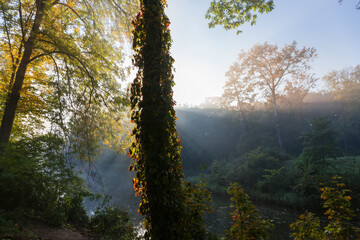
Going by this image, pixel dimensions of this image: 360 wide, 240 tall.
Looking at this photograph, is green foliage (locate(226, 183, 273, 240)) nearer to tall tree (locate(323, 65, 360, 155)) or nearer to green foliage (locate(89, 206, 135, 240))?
green foliage (locate(89, 206, 135, 240))

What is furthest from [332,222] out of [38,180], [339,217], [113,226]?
[38,180]

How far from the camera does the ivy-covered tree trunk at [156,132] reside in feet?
7.47

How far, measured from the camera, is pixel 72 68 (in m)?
6.29

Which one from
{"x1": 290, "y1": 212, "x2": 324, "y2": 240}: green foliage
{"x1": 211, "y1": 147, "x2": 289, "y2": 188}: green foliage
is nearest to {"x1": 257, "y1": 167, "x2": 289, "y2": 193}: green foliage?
{"x1": 211, "y1": 147, "x2": 289, "y2": 188}: green foliage

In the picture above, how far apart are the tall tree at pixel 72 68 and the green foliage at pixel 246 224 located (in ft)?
12.9

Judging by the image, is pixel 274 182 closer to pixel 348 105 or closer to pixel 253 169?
pixel 253 169

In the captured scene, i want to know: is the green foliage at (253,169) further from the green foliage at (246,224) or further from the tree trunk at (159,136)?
the tree trunk at (159,136)

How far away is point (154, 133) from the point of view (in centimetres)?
235

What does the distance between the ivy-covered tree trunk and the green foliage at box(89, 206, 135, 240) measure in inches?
168

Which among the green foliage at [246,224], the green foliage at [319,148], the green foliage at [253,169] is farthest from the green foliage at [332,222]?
the green foliage at [253,169]

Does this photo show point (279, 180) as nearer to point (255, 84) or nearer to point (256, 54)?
point (255, 84)

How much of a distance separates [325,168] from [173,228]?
12738 millimetres

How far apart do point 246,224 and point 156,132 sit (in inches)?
85.2

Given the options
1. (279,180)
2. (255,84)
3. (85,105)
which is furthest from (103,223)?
(255,84)
